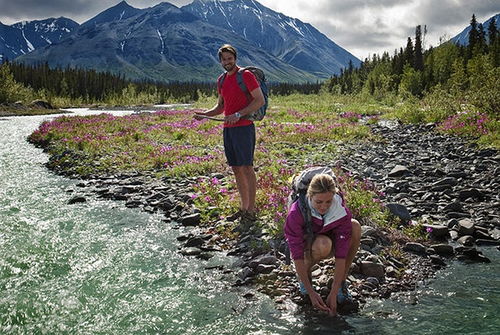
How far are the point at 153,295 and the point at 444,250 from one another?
4.46 meters

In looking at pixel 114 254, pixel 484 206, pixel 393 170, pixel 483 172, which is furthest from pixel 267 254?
pixel 483 172

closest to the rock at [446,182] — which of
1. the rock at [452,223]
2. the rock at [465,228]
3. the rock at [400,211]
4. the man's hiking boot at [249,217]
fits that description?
the rock at [452,223]

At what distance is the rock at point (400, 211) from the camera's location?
7.45 m

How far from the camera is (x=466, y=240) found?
651 centimetres

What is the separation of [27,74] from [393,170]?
394 feet

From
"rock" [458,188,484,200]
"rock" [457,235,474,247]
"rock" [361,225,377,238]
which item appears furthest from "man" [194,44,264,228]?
"rock" [458,188,484,200]

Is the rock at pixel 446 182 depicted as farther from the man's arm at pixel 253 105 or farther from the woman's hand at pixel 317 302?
the woman's hand at pixel 317 302

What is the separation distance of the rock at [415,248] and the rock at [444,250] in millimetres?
205

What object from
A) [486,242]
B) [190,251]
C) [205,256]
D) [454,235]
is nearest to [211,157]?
[190,251]

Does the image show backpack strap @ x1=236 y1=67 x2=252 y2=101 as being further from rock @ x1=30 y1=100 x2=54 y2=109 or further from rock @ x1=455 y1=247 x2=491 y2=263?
rock @ x1=30 y1=100 x2=54 y2=109

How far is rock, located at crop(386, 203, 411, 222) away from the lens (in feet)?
24.4

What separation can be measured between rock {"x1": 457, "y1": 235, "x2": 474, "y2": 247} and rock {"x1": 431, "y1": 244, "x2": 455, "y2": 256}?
45 centimetres

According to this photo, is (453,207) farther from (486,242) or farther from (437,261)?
(437,261)

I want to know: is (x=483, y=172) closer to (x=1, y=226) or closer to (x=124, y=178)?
(x=124, y=178)
